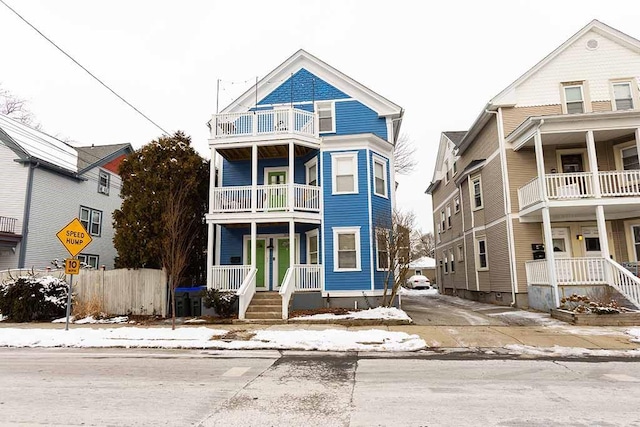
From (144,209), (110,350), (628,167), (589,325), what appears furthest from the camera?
(628,167)

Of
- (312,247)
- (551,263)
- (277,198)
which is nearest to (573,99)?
(551,263)

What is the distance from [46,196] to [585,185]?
2376 centimetres

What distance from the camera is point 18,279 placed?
13492 millimetres

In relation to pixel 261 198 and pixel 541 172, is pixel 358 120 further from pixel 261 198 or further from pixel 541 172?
pixel 541 172

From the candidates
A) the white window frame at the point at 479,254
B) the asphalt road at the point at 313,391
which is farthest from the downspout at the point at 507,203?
the asphalt road at the point at 313,391

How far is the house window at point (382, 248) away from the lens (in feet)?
46.4

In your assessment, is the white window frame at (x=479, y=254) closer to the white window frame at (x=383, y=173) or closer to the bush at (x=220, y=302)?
the white window frame at (x=383, y=173)

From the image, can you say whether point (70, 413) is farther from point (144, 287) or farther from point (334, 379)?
point (144, 287)

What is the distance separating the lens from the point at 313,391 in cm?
539

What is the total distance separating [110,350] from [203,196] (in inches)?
303

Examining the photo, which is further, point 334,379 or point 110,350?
point 110,350

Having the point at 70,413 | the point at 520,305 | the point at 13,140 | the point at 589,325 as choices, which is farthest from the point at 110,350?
the point at 13,140

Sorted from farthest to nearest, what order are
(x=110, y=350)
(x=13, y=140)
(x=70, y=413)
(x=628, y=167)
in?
(x=13, y=140) < (x=628, y=167) < (x=110, y=350) < (x=70, y=413)

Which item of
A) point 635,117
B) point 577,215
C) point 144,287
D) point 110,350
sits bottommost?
point 110,350
